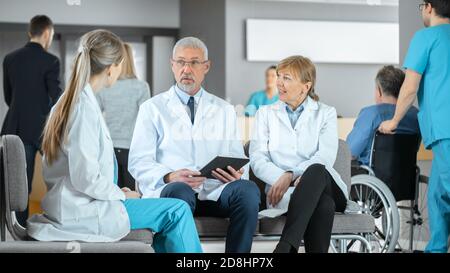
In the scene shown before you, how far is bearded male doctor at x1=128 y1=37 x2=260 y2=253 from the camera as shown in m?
2.72

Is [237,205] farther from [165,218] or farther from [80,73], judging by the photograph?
[80,73]

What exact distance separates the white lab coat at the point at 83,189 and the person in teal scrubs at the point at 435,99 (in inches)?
39.2

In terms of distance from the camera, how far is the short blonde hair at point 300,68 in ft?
9.41

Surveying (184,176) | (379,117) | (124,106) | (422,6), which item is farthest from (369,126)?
(124,106)

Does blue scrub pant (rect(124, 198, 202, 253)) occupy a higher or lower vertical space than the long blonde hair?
lower

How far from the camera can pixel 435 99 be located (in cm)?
298

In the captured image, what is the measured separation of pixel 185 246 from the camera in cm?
244

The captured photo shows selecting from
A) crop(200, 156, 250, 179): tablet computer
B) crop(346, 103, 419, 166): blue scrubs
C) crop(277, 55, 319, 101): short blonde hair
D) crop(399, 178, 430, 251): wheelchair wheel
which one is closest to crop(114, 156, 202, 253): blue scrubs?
crop(200, 156, 250, 179): tablet computer

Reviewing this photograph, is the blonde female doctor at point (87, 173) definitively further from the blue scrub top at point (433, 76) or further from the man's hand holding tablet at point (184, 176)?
the blue scrub top at point (433, 76)

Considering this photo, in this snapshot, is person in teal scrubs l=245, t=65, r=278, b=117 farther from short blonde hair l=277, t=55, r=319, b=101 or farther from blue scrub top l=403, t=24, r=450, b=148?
blue scrub top l=403, t=24, r=450, b=148

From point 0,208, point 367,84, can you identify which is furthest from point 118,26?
point 367,84

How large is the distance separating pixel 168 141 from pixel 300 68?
1.48 ft

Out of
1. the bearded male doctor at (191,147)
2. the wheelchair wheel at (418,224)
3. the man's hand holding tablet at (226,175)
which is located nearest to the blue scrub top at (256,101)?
the bearded male doctor at (191,147)

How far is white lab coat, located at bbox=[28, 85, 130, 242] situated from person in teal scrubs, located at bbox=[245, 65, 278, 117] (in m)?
0.58
